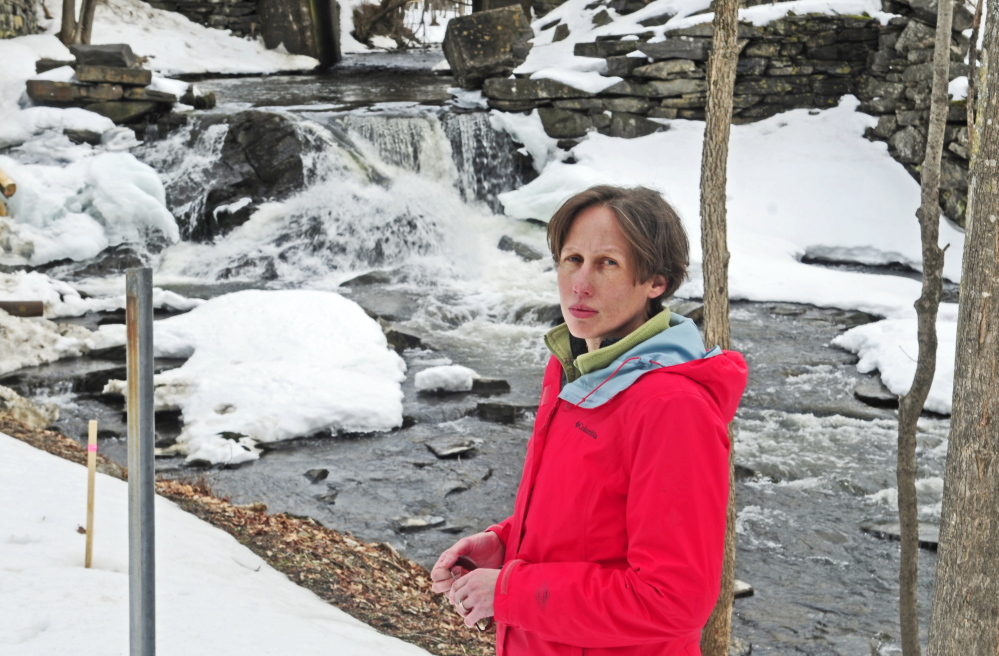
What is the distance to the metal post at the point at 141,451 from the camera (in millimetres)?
1492

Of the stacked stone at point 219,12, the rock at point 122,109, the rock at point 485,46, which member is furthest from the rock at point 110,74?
the stacked stone at point 219,12

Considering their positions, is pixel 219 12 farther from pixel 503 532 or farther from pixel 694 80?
pixel 503 532

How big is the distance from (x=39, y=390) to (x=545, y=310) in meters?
4.86

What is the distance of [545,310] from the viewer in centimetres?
1005

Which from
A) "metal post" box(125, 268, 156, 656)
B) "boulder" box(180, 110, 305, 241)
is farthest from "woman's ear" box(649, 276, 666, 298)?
"boulder" box(180, 110, 305, 241)

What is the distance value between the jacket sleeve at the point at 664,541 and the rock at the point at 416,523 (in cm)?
415

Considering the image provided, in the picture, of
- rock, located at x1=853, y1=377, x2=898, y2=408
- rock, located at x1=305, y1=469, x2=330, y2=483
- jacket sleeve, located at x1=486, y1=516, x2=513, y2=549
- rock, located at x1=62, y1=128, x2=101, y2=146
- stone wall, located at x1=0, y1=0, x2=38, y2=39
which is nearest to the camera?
jacket sleeve, located at x1=486, y1=516, x2=513, y2=549

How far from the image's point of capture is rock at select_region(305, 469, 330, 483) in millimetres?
6164

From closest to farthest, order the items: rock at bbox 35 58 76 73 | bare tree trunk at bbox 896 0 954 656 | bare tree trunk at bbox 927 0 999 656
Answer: bare tree trunk at bbox 927 0 999 656 < bare tree trunk at bbox 896 0 954 656 < rock at bbox 35 58 76 73

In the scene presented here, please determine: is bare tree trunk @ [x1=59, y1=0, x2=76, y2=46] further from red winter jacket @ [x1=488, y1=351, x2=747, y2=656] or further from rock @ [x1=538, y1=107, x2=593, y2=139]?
red winter jacket @ [x1=488, y1=351, x2=747, y2=656]

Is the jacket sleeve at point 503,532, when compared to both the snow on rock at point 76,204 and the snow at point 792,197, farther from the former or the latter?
the snow on rock at point 76,204

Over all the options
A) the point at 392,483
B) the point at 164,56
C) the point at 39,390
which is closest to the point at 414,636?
the point at 392,483

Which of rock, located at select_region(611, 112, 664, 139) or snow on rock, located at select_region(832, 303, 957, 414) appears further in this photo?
rock, located at select_region(611, 112, 664, 139)

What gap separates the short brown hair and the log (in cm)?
1145
